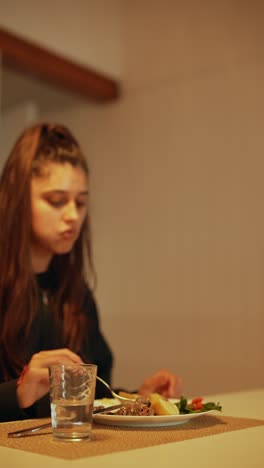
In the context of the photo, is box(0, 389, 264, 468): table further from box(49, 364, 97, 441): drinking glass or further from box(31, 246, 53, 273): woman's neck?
box(31, 246, 53, 273): woman's neck

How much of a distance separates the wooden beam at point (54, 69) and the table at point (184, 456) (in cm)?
224

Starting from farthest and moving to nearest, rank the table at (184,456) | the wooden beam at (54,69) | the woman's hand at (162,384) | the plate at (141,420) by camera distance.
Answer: the wooden beam at (54,69) → the woman's hand at (162,384) → the plate at (141,420) → the table at (184,456)

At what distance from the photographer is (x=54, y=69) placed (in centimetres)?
297

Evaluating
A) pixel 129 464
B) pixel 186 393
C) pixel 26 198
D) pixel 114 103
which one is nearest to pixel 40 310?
pixel 26 198

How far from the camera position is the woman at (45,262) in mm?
1544

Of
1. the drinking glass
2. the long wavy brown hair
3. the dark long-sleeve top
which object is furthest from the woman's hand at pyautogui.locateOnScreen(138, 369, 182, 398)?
the drinking glass

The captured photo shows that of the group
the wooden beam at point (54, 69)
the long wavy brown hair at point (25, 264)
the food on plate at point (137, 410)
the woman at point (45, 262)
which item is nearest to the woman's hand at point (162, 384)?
the woman at point (45, 262)

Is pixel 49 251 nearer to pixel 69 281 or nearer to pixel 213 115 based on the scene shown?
pixel 69 281

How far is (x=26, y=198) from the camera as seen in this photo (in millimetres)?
1660

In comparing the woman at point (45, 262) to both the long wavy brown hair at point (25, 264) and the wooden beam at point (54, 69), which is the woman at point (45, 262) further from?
the wooden beam at point (54, 69)

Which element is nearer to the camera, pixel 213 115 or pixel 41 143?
pixel 41 143

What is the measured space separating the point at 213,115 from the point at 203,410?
216 centimetres

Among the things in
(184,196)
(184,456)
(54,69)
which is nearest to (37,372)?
(184,456)

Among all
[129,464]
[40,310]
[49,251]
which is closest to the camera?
[129,464]
